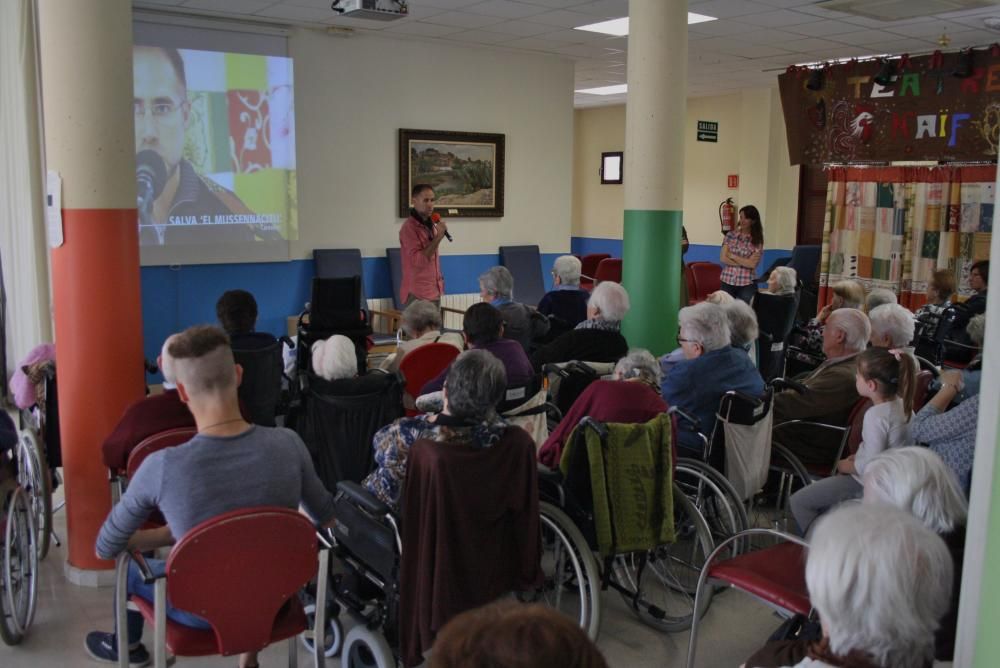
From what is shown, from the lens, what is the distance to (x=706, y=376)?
3891mm

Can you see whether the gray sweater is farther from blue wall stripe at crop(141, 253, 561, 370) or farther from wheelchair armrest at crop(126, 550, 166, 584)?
blue wall stripe at crop(141, 253, 561, 370)

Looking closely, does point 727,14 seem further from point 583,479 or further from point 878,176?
point 583,479

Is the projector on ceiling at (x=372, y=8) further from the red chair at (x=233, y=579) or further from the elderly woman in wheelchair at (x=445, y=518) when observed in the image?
the red chair at (x=233, y=579)

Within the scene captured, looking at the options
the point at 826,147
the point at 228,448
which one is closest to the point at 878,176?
the point at 826,147

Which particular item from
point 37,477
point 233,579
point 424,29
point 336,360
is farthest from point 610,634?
point 424,29

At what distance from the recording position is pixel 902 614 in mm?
1646

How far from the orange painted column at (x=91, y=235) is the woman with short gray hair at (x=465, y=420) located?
151 centimetres

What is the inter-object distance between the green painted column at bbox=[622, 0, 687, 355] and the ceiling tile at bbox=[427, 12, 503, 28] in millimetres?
2391

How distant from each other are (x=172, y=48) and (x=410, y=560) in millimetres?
6129

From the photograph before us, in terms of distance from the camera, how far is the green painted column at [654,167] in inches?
213

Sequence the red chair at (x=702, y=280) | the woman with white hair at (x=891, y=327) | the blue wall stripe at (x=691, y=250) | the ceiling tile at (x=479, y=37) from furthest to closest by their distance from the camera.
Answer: the blue wall stripe at (x=691, y=250) → the red chair at (x=702, y=280) → the ceiling tile at (x=479, y=37) → the woman with white hair at (x=891, y=327)

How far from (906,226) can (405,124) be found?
194 inches

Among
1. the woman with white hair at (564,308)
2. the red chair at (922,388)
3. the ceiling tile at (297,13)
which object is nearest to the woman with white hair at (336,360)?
the woman with white hair at (564,308)

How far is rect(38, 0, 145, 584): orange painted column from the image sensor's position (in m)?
3.52
